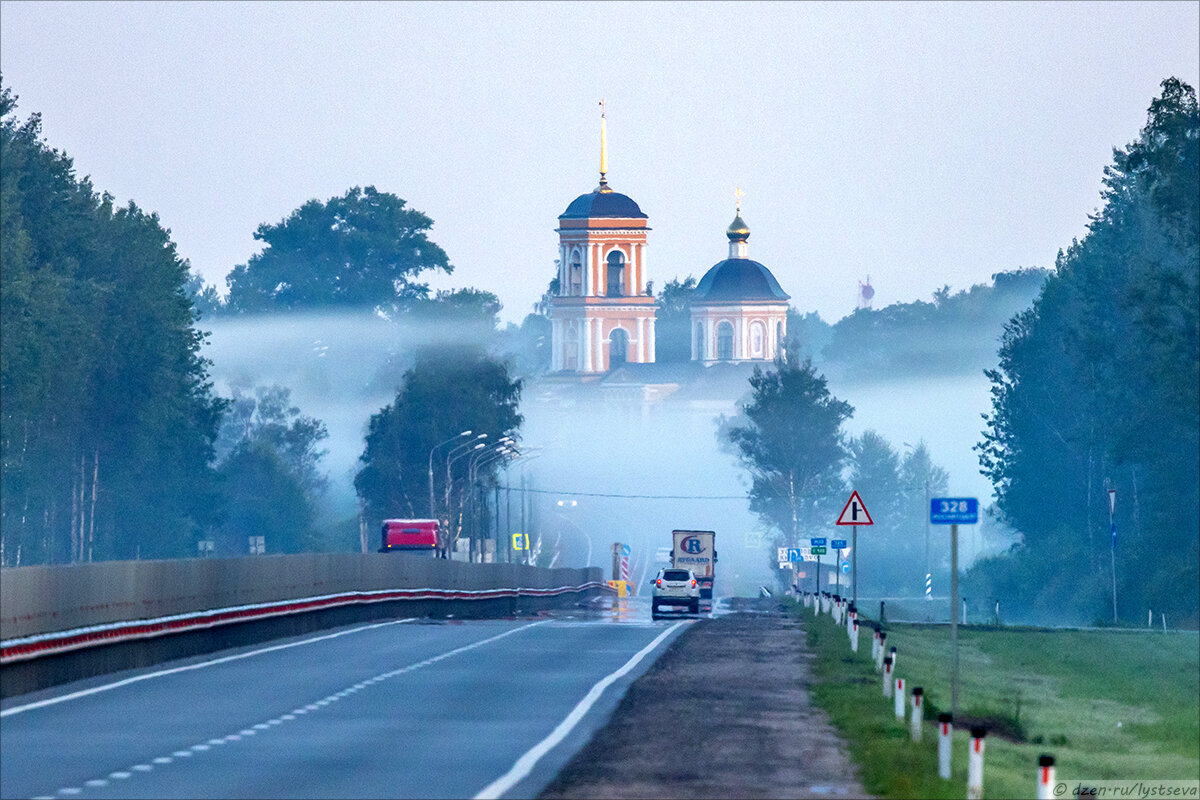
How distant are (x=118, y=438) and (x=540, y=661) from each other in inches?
2762

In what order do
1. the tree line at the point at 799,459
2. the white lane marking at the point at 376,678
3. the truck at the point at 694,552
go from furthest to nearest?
the tree line at the point at 799,459 → the truck at the point at 694,552 → the white lane marking at the point at 376,678

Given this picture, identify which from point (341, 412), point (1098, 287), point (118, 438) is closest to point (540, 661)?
point (1098, 287)

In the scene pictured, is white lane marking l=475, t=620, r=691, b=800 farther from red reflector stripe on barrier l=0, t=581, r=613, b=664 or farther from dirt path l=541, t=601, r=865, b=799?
red reflector stripe on barrier l=0, t=581, r=613, b=664

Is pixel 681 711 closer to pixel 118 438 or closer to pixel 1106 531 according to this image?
pixel 1106 531

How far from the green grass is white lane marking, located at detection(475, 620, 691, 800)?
8.78 feet

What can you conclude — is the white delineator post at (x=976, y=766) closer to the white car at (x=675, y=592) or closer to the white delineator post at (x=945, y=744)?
the white delineator post at (x=945, y=744)

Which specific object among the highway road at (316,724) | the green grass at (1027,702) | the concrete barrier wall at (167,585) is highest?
the concrete barrier wall at (167,585)

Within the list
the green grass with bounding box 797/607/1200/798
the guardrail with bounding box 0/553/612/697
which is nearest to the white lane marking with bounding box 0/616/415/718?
the guardrail with bounding box 0/553/612/697

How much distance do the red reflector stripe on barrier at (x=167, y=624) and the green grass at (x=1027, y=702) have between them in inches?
341

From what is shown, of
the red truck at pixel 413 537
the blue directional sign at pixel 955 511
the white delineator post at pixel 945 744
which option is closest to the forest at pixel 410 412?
the red truck at pixel 413 537

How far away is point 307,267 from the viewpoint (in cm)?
19500

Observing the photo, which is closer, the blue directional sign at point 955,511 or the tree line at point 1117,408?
the blue directional sign at point 955,511

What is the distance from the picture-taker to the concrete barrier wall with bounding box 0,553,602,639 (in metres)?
25.1

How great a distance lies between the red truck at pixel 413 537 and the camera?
309 feet
